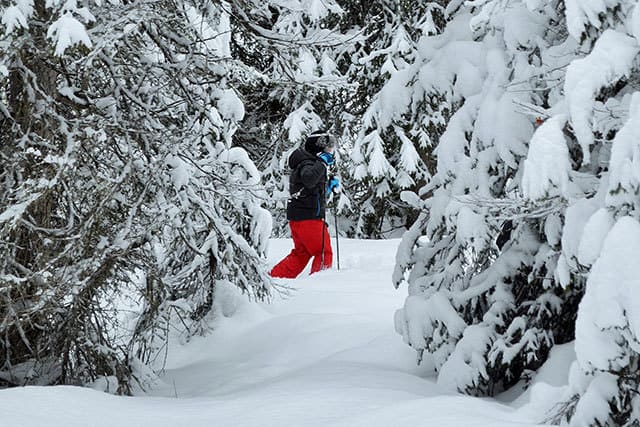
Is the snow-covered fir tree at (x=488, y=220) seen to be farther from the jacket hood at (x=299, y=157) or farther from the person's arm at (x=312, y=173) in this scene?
the jacket hood at (x=299, y=157)

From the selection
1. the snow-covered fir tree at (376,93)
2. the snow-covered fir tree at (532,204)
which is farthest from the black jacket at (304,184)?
the snow-covered fir tree at (532,204)

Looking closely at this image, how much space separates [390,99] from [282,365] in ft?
6.74

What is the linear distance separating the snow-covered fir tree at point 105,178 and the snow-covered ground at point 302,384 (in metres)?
0.61

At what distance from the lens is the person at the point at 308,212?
9.27 m

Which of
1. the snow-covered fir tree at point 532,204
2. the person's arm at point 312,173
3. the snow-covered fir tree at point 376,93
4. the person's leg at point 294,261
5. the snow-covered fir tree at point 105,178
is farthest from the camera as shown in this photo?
the snow-covered fir tree at point 376,93

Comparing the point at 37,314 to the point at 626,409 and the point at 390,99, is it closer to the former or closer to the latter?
the point at 390,99

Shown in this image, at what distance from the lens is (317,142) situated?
31.1 ft

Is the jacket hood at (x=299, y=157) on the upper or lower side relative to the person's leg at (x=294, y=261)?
upper

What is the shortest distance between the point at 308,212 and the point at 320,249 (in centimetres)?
45

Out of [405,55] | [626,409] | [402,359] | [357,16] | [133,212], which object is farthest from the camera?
[357,16]

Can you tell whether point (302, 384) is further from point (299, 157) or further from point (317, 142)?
point (317, 142)

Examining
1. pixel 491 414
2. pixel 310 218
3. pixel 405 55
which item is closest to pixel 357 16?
pixel 405 55

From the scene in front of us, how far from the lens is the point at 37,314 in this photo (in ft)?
16.2

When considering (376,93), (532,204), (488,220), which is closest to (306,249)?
(376,93)
